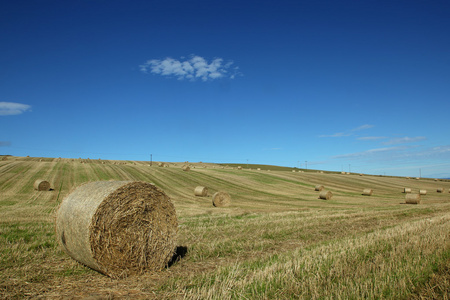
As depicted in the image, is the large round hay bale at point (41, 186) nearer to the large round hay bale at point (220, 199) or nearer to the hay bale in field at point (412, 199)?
the large round hay bale at point (220, 199)

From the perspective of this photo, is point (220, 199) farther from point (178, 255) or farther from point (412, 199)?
point (412, 199)

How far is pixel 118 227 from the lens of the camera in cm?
643

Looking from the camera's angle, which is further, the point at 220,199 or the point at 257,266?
the point at 220,199

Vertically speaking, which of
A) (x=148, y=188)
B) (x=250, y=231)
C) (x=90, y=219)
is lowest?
(x=250, y=231)

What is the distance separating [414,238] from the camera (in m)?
8.33

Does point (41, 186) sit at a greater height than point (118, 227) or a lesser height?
lesser

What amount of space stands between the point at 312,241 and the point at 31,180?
2600cm

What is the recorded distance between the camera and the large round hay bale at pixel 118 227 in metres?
6.08

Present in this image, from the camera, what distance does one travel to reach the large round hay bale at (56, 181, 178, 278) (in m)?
6.08

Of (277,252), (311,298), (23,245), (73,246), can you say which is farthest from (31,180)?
(311,298)

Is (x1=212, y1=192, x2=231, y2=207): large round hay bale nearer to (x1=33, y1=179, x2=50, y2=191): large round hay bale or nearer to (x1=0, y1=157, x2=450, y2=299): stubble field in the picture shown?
(x1=0, y1=157, x2=450, y2=299): stubble field

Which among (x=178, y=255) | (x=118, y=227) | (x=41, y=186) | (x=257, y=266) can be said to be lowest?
(x=178, y=255)

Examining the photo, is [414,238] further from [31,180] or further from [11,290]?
[31,180]

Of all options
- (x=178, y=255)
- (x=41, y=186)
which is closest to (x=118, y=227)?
(x=178, y=255)
